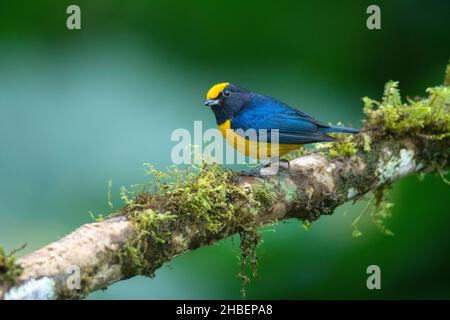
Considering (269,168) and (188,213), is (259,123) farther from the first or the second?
(188,213)

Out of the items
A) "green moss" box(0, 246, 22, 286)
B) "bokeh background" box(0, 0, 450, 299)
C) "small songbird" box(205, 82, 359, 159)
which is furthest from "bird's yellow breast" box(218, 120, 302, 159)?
"green moss" box(0, 246, 22, 286)

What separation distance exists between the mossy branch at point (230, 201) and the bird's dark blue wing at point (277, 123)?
126mm

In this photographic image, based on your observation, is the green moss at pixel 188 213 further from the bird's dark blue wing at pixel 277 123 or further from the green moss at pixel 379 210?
the green moss at pixel 379 210

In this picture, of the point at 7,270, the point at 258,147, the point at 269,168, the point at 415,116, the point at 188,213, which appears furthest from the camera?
the point at 415,116

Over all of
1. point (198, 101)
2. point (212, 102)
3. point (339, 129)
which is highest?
point (198, 101)

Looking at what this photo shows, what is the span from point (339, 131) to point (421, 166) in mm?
662

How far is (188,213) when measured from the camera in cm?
286

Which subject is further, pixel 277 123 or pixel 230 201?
pixel 277 123

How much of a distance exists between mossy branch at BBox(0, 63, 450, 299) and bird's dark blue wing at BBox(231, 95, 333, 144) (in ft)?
0.41

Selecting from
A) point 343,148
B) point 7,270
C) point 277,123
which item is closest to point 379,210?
point 343,148

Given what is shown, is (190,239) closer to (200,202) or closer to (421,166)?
(200,202)

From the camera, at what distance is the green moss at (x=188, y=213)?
2670 mm

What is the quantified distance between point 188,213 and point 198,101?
156cm

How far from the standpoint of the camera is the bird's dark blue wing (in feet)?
12.3
